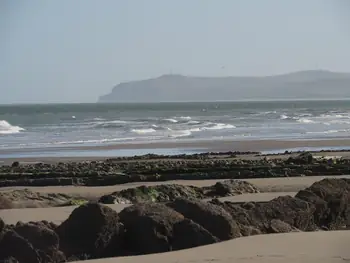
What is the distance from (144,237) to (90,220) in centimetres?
59

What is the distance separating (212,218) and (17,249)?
215 cm

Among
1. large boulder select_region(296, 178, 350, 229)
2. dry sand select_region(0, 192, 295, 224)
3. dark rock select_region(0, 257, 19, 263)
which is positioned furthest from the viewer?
dry sand select_region(0, 192, 295, 224)

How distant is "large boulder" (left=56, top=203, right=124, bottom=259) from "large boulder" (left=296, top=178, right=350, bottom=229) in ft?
9.83

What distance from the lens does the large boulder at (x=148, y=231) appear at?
6.89m

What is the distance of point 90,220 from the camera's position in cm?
686

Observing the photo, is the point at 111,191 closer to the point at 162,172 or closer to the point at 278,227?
the point at 162,172

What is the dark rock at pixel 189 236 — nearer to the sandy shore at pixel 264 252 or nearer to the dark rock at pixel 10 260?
the sandy shore at pixel 264 252

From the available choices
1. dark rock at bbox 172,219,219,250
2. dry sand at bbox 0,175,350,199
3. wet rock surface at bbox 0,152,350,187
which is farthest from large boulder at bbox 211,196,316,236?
wet rock surface at bbox 0,152,350,187

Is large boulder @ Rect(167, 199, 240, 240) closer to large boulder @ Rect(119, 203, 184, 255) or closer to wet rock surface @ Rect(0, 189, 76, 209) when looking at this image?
large boulder @ Rect(119, 203, 184, 255)

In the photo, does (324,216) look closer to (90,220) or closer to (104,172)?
(90,220)

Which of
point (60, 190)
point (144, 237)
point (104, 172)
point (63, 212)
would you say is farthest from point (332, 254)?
point (104, 172)

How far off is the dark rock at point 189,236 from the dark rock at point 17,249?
4.78 feet

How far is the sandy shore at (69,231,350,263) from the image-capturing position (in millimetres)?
6473

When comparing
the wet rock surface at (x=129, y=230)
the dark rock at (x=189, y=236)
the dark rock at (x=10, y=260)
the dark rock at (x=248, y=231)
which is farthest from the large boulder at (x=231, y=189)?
the dark rock at (x=10, y=260)
